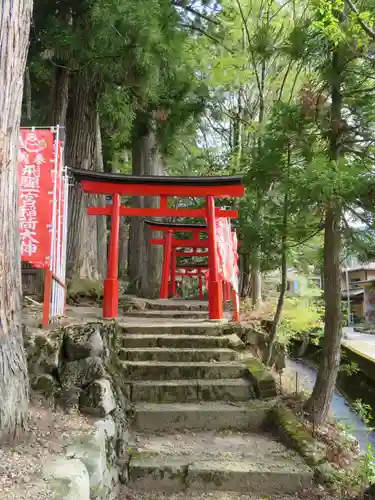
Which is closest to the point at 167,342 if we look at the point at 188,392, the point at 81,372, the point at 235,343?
the point at 235,343

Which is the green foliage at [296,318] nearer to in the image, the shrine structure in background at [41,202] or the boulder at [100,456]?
the shrine structure in background at [41,202]

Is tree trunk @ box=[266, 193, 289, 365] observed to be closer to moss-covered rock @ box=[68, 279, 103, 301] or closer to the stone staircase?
the stone staircase

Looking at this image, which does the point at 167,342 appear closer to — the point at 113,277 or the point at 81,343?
the point at 113,277

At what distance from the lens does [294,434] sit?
181 inches

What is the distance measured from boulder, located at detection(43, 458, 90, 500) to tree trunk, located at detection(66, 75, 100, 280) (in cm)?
626

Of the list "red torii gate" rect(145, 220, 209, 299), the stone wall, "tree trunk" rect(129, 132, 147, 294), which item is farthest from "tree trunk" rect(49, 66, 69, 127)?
the stone wall

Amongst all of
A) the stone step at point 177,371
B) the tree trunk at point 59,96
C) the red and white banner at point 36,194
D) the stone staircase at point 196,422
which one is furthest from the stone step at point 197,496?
the tree trunk at point 59,96

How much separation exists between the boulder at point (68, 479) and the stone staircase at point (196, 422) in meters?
1.43

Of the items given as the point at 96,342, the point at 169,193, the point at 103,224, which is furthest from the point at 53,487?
the point at 103,224

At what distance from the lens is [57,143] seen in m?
5.27

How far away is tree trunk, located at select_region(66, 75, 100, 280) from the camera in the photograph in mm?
8883

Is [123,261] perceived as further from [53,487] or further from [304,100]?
[53,487]

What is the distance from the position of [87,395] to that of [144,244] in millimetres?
8826

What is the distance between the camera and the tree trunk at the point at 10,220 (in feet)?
9.98
